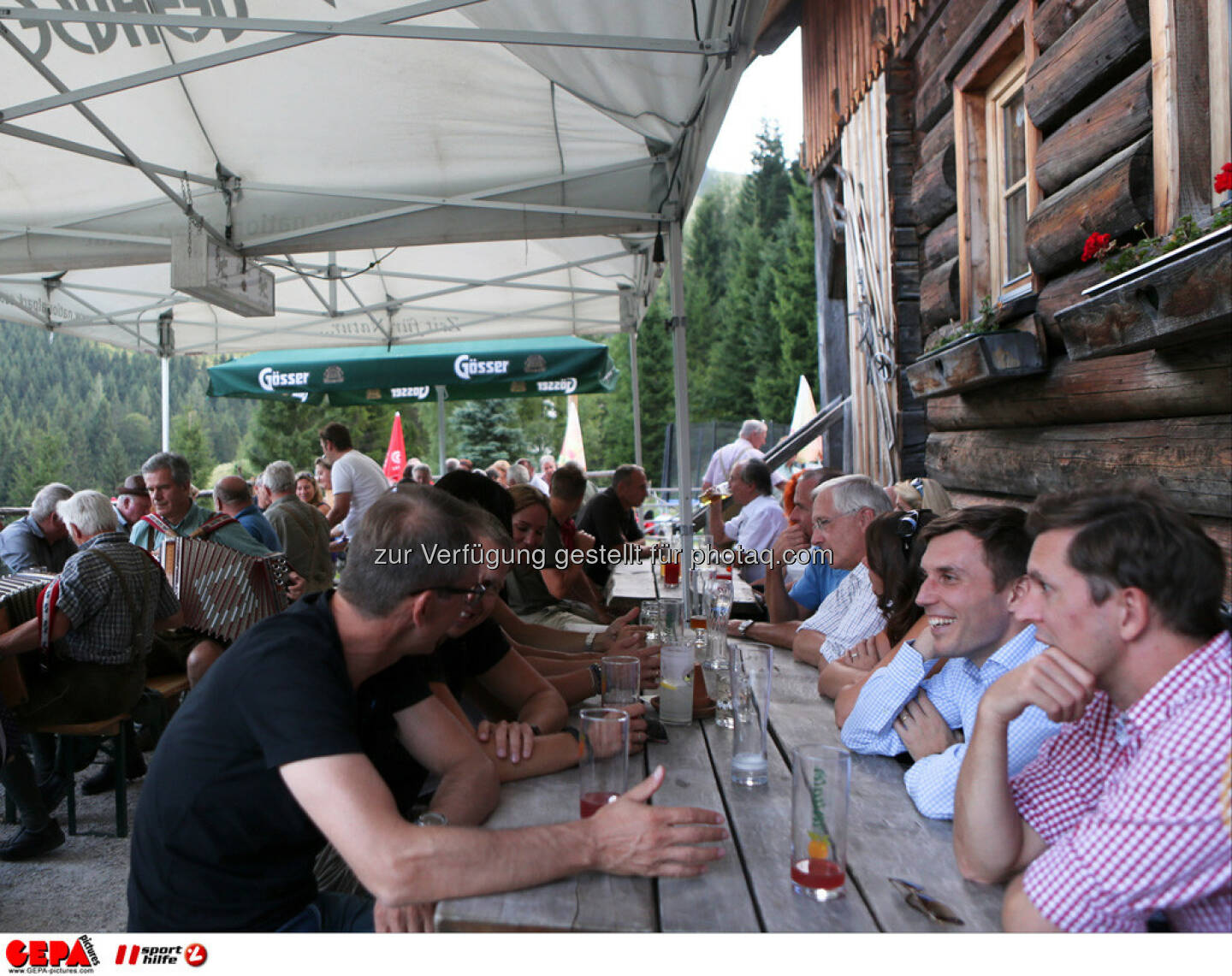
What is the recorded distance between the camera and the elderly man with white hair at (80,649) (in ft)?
10.7

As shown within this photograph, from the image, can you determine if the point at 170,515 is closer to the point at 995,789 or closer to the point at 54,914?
the point at 54,914

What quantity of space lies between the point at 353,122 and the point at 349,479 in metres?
2.78

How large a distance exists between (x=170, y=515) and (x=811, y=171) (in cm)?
575

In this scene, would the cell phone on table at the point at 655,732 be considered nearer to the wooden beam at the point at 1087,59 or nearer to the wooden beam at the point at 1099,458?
the wooden beam at the point at 1099,458

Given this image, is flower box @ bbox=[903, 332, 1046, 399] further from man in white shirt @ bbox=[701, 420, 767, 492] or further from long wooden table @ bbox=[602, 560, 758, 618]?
man in white shirt @ bbox=[701, 420, 767, 492]

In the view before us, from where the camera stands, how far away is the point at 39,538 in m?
4.93

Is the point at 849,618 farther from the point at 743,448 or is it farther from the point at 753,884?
the point at 743,448

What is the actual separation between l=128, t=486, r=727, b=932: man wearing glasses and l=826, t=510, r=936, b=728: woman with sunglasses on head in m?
0.95

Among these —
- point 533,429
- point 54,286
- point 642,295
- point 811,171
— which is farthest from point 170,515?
point 533,429

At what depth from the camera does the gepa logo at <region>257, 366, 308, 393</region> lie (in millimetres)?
8195

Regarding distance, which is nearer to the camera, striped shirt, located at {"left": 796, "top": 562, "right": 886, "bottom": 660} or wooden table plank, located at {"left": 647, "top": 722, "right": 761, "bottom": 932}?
wooden table plank, located at {"left": 647, "top": 722, "right": 761, "bottom": 932}

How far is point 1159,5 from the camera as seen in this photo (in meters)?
2.57
